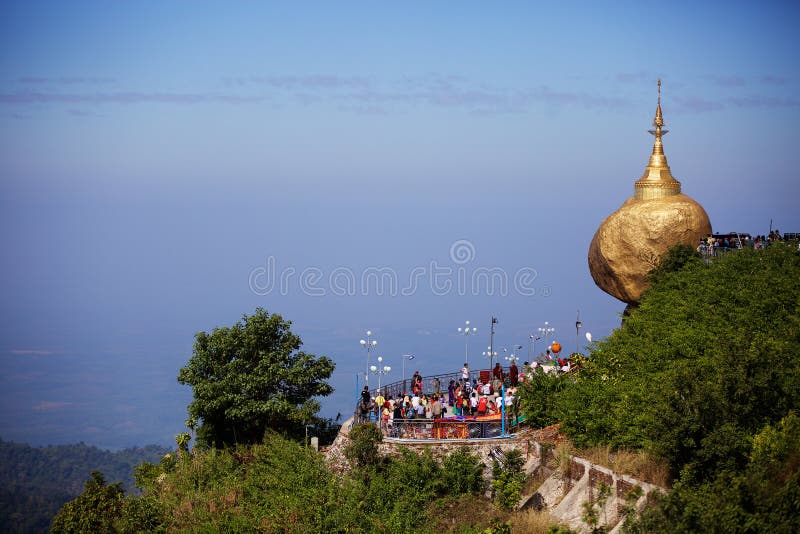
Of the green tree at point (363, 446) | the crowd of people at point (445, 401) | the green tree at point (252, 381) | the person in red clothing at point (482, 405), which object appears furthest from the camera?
the green tree at point (252, 381)

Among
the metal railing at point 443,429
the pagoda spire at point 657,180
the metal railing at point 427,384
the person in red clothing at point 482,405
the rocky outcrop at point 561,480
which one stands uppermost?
the pagoda spire at point 657,180

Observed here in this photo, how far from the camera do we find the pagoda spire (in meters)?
43.9

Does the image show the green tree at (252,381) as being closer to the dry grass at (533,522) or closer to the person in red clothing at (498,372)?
the person in red clothing at (498,372)

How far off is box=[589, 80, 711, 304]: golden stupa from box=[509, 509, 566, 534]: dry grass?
514 inches

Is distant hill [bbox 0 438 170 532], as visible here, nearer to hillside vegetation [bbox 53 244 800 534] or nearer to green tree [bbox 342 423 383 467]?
hillside vegetation [bbox 53 244 800 534]

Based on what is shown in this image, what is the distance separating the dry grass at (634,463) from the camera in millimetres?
30906

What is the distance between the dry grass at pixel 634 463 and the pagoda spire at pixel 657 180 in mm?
13307

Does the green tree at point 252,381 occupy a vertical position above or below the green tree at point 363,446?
above

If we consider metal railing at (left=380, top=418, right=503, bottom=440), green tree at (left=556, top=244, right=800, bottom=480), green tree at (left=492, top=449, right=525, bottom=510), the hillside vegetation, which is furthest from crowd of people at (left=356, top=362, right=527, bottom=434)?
green tree at (left=556, top=244, right=800, bottom=480)

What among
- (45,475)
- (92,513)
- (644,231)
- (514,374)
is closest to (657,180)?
(644,231)

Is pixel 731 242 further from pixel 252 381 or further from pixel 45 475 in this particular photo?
pixel 45 475

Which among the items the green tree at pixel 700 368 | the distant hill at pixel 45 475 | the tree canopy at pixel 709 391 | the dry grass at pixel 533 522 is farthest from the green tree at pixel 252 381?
the distant hill at pixel 45 475

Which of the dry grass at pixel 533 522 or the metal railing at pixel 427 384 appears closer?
the dry grass at pixel 533 522

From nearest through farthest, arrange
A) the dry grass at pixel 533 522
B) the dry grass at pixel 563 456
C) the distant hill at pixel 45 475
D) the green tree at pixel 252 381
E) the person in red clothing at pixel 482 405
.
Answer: the dry grass at pixel 533 522 < the dry grass at pixel 563 456 < the person in red clothing at pixel 482 405 < the green tree at pixel 252 381 < the distant hill at pixel 45 475
